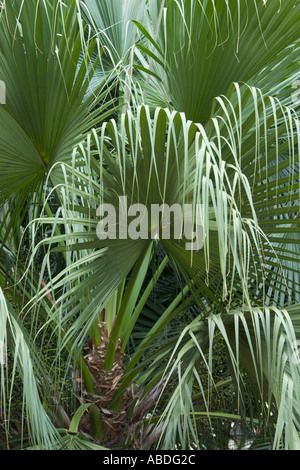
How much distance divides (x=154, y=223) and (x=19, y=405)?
37.2 inches

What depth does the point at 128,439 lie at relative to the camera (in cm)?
165

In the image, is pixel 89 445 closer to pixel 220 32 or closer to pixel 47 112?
pixel 47 112

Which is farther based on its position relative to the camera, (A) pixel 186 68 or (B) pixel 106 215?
(A) pixel 186 68

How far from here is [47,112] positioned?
1.57 meters

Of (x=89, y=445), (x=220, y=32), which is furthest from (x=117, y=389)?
(x=220, y=32)

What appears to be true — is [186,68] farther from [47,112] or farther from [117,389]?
Result: [117,389]

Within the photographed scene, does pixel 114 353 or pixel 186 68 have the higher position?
pixel 186 68

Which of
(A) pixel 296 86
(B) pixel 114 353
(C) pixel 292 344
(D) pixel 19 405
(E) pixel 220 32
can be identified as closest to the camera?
(C) pixel 292 344

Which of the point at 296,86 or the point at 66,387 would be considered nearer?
the point at 296,86

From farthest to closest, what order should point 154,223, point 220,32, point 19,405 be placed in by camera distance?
point 19,405 → point 220,32 → point 154,223

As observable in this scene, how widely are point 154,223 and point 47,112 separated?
46 centimetres

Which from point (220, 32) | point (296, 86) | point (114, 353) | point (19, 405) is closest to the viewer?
point (220, 32)

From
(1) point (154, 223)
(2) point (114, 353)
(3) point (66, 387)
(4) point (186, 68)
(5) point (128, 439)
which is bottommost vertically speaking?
(5) point (128, 439)

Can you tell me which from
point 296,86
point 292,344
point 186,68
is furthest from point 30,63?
point 292,344
